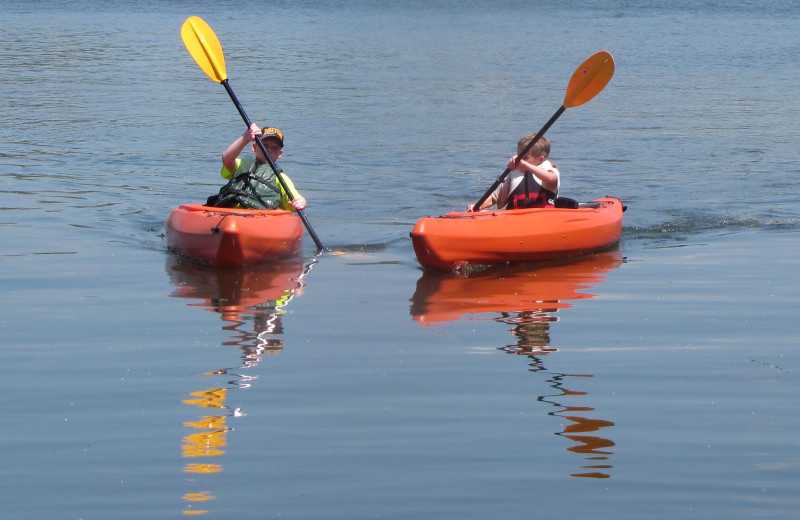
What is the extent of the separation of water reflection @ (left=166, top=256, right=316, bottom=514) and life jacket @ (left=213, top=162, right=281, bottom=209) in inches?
16.8

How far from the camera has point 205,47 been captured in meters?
7.90

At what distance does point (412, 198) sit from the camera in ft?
31.7

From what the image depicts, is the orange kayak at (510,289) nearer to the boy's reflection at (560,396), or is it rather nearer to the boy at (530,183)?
the boy's reflection at (560,396)

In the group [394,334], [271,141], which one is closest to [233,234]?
[271,141]

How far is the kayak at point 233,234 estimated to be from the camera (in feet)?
21.6

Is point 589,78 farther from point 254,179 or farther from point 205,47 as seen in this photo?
point 205,47

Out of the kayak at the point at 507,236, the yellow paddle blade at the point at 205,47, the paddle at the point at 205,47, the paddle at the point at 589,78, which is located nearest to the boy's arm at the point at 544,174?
the kayak at the point at 507,236

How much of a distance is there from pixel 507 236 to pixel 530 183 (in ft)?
1.92

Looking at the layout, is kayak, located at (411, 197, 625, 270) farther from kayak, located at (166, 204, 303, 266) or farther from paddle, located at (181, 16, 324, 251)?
paddle, located at (181, 16, 324, 251)

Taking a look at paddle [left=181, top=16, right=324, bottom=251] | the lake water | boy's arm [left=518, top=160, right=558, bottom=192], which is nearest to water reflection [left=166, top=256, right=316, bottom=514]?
the lake water

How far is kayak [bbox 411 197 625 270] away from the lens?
6531 mm

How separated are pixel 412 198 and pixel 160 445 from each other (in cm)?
623

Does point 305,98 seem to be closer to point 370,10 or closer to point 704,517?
point 704,517

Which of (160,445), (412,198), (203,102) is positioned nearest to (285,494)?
(160,445)
